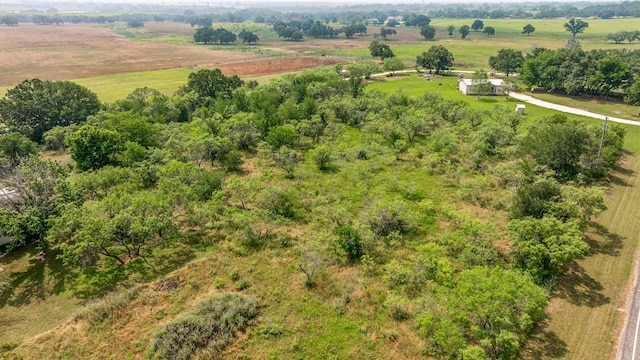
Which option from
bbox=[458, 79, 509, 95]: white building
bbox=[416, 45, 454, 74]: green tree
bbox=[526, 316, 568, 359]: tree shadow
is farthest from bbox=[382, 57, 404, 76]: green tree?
bbox=[526, 316, 568, 359]: tree shadow

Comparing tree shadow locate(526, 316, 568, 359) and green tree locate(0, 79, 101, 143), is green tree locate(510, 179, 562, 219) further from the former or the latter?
green tree locate(0, 79, 101, 143)

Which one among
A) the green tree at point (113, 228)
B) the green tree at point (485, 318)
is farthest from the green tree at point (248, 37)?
the green tree at point (485, 318)

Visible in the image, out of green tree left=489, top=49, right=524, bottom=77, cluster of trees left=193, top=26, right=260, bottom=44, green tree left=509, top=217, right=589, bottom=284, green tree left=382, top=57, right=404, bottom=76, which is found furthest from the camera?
cluster of trees left=193, top=26, right=260, bottom=44

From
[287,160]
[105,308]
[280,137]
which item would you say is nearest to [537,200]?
[287,160]

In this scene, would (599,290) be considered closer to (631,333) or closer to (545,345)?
(631,333)

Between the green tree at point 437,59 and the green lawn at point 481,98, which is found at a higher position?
the green tree at point 437,59

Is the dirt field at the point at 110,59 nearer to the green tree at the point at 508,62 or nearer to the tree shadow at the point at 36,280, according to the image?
the green tree at the point at 508,62
